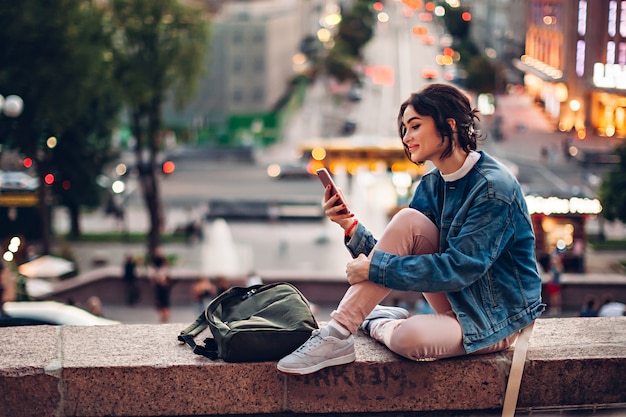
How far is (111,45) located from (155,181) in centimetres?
481

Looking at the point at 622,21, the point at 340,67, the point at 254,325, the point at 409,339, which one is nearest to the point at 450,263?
the point at 409,339

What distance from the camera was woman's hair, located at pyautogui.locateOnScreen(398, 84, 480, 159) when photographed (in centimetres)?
529

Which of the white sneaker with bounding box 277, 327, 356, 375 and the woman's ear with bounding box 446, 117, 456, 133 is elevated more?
the woman's ear with bounding box 446, 117, 456, 133

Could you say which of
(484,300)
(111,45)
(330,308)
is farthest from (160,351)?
(111,45)

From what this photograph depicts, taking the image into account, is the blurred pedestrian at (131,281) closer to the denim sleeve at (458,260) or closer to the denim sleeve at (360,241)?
the denim sleeve at (360,241)

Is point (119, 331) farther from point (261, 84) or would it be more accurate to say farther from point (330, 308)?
point (261, 84)

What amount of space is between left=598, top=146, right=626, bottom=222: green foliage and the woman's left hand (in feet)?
87.8

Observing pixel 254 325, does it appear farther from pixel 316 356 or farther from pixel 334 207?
pixel 334 207

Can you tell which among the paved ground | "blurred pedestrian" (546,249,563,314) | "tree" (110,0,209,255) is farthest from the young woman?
"tree" (110,0,209,255)

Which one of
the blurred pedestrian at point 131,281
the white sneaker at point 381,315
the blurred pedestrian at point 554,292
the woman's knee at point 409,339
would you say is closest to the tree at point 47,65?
the blurred pedestrian at point 131,281

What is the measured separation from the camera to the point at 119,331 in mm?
5758

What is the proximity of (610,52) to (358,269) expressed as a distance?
49651 millimetres

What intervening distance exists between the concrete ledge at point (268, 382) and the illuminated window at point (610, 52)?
4694 centimetres

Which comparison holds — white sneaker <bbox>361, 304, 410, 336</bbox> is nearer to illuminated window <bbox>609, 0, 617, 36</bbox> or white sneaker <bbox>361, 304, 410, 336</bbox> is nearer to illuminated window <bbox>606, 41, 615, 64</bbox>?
illuminated window <bbox>609, 0, 617, 36</bbox>
